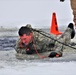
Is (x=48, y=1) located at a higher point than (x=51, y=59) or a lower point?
higher

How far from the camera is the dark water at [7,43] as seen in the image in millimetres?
10938

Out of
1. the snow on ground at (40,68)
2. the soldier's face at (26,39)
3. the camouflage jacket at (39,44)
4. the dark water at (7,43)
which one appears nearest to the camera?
the snow on ground at (40,68)

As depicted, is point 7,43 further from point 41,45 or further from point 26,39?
point 26,39

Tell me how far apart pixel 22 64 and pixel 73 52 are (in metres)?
1.66

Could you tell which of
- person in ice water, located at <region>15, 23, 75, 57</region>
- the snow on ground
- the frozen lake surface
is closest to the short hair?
person in ice water, located at <region>15, 23, 75, 57</region>

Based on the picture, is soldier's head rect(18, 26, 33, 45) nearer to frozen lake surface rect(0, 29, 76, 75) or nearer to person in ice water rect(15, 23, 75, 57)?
person in ice water rect(15, 23, 75, 57)

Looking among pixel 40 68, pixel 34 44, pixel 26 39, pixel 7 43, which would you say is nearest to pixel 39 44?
pixel 34 44

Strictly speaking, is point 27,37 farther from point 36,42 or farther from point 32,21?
point 32,21

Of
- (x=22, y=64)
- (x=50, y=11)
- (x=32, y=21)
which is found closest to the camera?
(x=22, y=64)

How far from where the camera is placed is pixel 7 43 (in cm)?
1142

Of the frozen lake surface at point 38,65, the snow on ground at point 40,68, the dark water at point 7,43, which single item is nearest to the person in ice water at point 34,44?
the frozen lake surface at point 38,65

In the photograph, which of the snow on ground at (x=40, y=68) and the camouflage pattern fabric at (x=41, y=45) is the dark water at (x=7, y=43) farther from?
the snow on ground at (x=40, y=68)

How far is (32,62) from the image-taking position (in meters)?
8.95

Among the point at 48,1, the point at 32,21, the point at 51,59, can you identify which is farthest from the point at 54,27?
the point at 48,1
